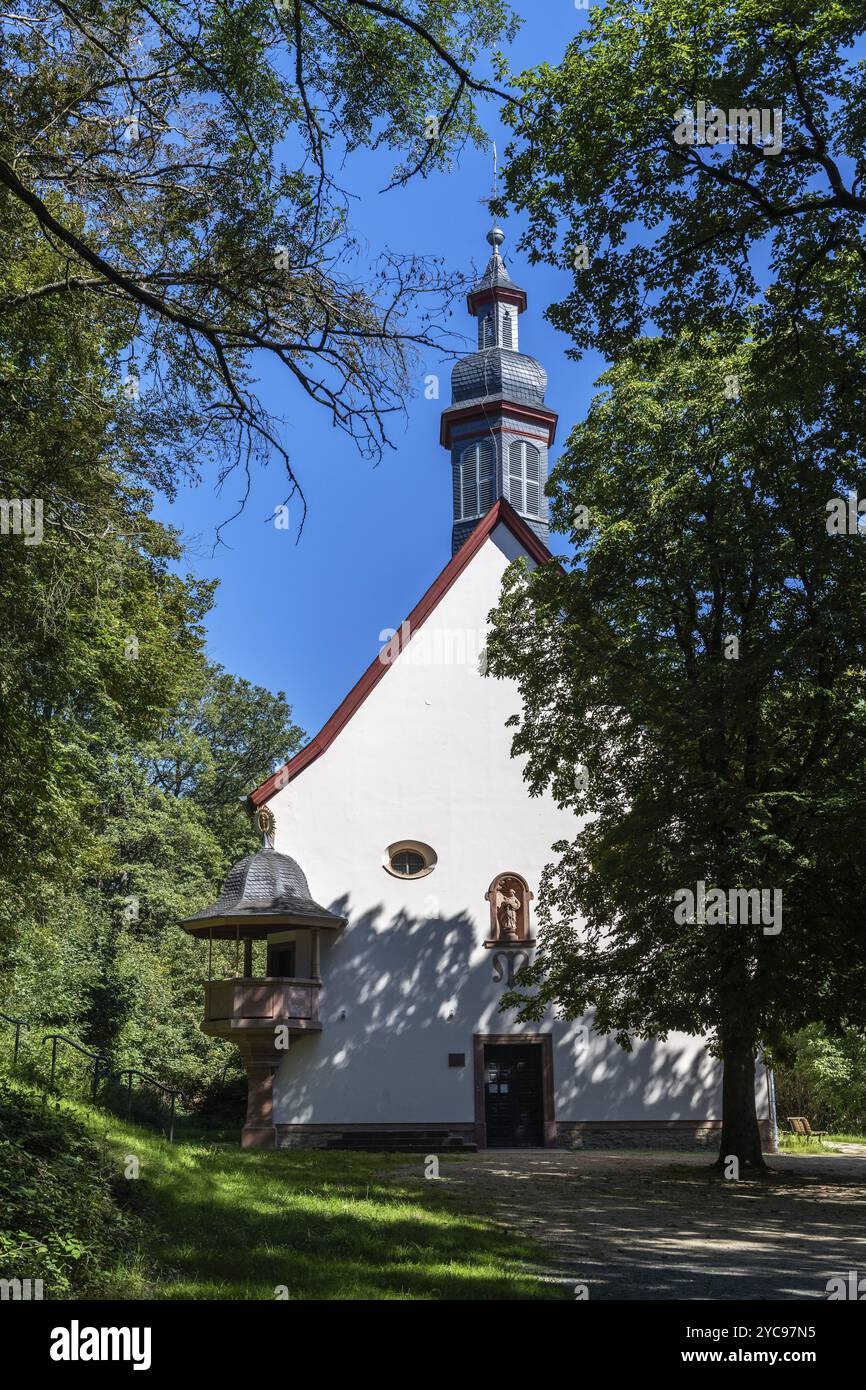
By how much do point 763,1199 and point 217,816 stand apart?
3152 centimetres

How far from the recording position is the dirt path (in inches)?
328

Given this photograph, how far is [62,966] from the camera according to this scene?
1209 inches

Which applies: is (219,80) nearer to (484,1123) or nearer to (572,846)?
(572,846)

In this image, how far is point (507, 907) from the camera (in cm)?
2675

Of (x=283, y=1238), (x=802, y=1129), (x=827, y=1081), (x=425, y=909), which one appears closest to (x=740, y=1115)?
(x=425, y=909)

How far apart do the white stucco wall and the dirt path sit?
4.29 meters

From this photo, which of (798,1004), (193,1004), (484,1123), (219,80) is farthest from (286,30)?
(193,1004)

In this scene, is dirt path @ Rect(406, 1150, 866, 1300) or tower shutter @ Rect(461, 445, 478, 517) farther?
tower shutter @ Rect(461, 445, 478, 517)

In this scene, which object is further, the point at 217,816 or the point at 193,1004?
the point at 217,816

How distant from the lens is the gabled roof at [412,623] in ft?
90.2

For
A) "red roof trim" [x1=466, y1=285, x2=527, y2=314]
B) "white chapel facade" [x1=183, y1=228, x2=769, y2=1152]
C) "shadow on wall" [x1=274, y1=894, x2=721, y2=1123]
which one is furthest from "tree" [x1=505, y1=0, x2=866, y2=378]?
"red roof trim" [x1=466, y1=285, x2=527, y2=314]

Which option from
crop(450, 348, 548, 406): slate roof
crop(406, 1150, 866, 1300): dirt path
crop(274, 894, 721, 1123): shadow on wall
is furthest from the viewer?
crop(450, 348, 548, 406): slate roof

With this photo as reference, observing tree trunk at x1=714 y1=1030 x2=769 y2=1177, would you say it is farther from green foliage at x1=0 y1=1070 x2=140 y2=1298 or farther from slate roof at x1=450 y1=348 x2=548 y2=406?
slate roof at x1=450 y1=348 x2=548 y2=406
